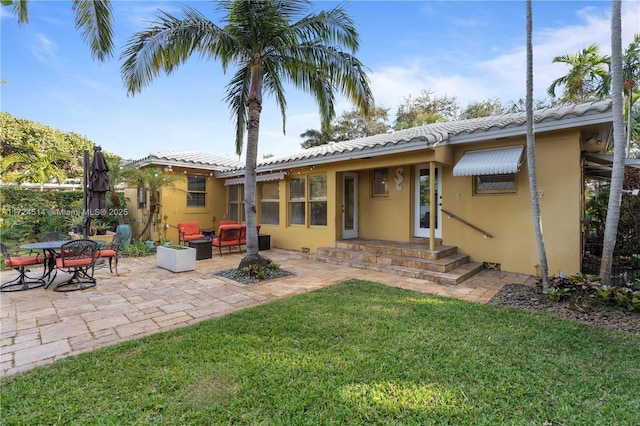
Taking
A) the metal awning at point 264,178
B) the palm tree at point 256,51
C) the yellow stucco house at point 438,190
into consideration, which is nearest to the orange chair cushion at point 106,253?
the palm tree at point 256,51

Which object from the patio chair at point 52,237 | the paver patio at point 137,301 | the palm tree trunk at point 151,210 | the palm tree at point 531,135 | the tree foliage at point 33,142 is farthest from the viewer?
the tree foliage at point 33,142

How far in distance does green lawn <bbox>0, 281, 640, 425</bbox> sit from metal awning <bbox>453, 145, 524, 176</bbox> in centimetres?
383

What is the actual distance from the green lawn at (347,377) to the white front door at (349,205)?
6.59 metres

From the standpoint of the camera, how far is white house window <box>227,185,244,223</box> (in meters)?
14.9

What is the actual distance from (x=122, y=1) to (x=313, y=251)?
981 cm

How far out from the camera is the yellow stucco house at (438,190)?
720cm

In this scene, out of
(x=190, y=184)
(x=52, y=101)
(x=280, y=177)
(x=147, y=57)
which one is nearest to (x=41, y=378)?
(x=147, y=57)

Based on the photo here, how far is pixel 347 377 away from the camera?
3197 mm

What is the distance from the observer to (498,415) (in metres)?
2.63

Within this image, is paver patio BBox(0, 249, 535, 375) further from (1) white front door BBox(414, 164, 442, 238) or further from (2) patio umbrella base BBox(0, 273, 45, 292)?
(1) white front door BBox(414, 164, 442, 238)

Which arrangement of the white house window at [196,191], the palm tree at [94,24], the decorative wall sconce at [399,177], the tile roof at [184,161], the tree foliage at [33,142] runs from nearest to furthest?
the palm tree at [94,24] → the decorative wall sconce at [399,177] → the tile roof at [184,161] → the white house window at [196,191] → the tree foliage at [33,142]

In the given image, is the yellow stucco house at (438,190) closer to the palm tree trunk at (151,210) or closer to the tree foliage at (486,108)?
the palm tree trunk at (151,210)

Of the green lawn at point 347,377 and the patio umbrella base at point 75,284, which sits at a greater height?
the patio umbrella base at point 75,284

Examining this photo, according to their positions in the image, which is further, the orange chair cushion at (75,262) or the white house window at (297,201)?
the white house window at (297,201)
